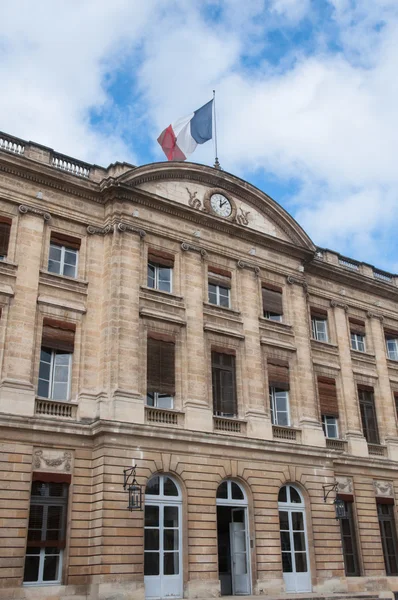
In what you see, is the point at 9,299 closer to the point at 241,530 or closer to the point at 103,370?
the point at 103,370

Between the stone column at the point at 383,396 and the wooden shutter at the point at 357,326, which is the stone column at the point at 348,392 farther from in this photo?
the stone column at the point at 383,396

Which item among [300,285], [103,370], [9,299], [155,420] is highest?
[300,285]

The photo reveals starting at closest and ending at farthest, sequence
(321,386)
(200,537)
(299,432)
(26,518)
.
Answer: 1. (26,518)
2. (200,537)
3. (299,432)
4. (321,386)

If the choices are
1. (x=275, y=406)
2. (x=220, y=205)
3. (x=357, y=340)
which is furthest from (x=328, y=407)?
(x=220, y=205)

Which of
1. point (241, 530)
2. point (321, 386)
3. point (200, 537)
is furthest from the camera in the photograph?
point (321, 386)

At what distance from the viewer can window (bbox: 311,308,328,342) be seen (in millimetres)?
26672

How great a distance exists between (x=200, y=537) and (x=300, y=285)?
10.7m

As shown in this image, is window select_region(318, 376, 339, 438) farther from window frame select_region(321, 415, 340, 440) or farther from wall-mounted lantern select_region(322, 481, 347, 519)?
wall-mounted lantern select_region(322, 481, 347, 519)

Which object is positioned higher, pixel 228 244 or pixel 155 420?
pixel 228 244

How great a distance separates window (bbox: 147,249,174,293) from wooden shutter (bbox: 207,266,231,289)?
1.61 metres

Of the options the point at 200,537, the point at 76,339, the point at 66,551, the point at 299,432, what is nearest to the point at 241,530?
the point at 200,537

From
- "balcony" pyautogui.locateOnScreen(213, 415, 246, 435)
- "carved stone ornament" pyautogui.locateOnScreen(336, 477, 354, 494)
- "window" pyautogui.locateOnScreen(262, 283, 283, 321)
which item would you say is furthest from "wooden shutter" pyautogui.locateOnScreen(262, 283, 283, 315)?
"carved stone ornament" pyautogui.locateOnScreen(336, 477, 354, 494)

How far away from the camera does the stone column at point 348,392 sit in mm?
25062

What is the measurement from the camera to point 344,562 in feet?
74.6
